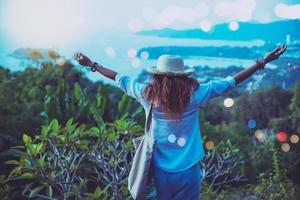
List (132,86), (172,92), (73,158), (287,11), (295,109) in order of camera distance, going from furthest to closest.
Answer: (295,109) → (287,11) → (73,158) → (132,86) → (172,92)

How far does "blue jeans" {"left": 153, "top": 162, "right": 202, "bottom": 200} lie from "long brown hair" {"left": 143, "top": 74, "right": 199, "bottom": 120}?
34cm

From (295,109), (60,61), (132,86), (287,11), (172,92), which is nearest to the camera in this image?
(172,92)

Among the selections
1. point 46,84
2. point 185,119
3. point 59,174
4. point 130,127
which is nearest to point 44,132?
point 59,174

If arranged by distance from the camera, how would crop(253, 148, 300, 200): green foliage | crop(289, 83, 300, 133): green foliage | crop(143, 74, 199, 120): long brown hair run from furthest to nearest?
crop(289, 83, 300, 133): green foliage, crop(253, 148, 300, 200): green foliage, crop(143, 74, 199, 120): long brown hair

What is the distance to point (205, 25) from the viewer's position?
506 centimetres

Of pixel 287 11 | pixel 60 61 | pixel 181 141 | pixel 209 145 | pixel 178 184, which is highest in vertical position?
pixel 287 11

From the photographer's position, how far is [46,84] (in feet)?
17.3

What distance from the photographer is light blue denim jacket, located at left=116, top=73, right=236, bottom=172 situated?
3441 millimetres

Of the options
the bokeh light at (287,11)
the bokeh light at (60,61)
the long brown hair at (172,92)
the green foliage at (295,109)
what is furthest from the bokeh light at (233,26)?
the long brown hair at (172,92)

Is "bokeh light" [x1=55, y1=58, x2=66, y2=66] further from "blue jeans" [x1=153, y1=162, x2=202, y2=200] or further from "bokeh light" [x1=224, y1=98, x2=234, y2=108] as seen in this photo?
"blue jeans" [x1=153, y1=162, x2=202, y2=200]

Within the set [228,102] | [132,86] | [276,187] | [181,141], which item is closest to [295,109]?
[228,102]

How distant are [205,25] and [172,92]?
1799mm

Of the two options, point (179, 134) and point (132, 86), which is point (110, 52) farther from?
point (179, 134)

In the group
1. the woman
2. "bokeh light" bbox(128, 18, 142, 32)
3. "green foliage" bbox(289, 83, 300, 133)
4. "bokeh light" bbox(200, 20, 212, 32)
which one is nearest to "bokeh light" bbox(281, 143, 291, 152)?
"green foliage" bbox(289, 83, 300, 133)
